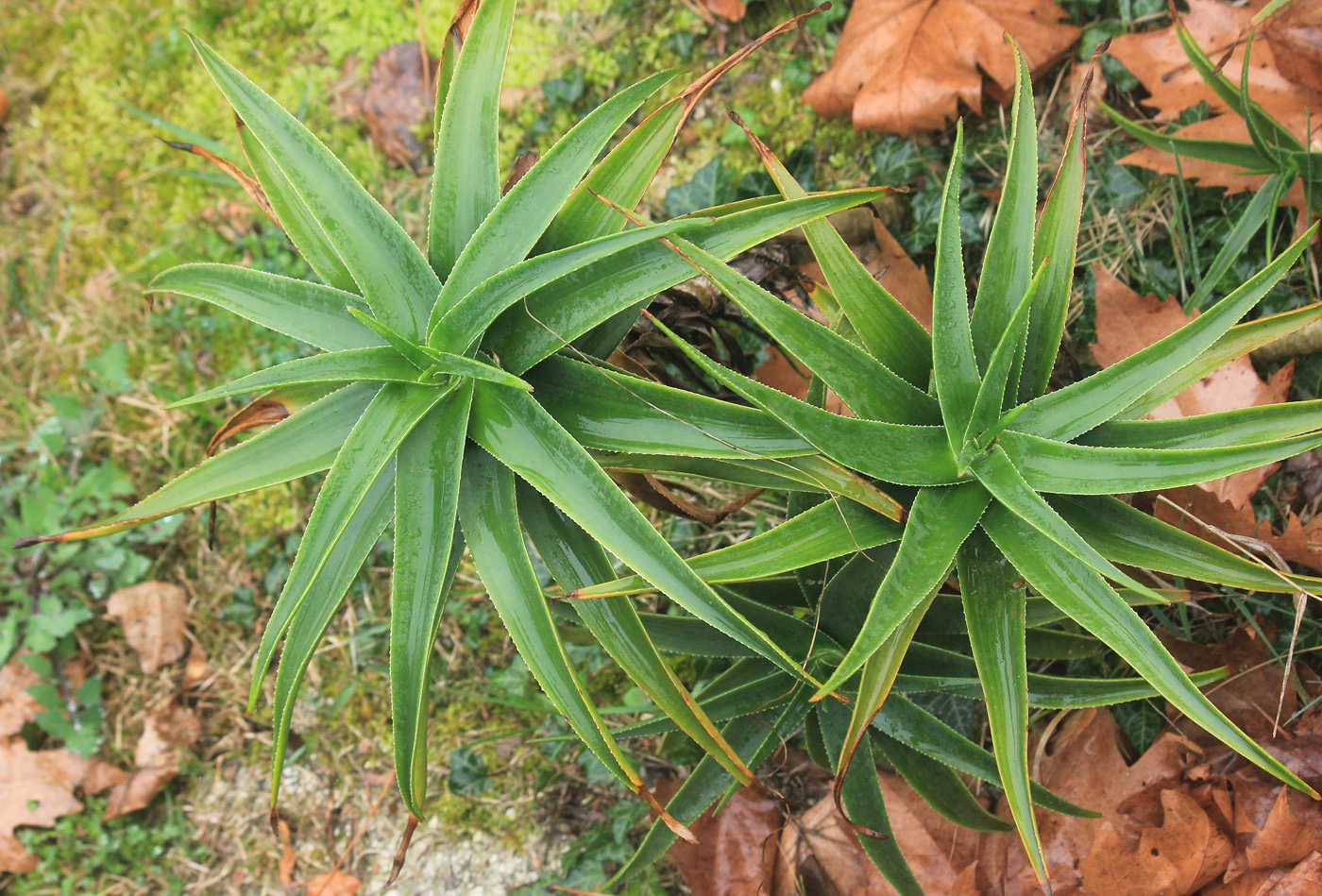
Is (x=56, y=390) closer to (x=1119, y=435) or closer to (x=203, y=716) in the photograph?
(x=203, y=716)

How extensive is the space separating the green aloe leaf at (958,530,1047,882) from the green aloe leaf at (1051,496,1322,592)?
0.16m

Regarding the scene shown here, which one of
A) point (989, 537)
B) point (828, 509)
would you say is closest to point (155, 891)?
→ point (828, 509)

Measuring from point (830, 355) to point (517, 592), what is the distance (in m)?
0.67

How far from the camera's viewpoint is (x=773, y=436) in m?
1.32

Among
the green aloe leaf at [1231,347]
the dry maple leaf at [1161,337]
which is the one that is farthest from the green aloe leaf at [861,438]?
the dry maple leaf at [1161,337]

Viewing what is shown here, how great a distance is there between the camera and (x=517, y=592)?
1373mm

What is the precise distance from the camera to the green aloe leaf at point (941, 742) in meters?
1.60

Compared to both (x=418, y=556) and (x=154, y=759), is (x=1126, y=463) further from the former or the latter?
(x=154, y=759)

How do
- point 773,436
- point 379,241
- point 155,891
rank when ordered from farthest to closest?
point 155,891 < point 379,241 < point 773,436

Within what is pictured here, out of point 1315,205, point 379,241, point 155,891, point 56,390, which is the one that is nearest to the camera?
point 379,241

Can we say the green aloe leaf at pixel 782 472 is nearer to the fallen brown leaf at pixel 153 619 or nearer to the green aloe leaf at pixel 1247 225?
the green aloe leaf at pixel 1247 225

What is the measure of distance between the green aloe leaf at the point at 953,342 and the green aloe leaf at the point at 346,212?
879 millimetres

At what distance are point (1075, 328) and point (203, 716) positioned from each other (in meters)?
3.38

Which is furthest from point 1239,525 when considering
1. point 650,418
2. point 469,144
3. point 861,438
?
point 469,144
